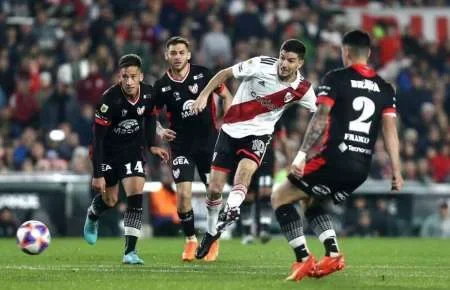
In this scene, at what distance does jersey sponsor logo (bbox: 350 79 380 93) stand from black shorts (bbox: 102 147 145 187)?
3.37 metres

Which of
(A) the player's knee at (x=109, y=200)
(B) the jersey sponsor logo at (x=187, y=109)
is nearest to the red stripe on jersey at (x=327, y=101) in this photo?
(B) the jersey sponsor logo at (x=187, y=109)

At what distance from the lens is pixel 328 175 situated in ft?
38.5

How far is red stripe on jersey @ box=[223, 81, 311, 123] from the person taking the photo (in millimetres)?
14141

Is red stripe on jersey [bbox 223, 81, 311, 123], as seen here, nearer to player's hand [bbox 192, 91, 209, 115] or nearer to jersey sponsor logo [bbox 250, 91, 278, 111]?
jersey sponsor logo [bbox 250, 91, 278, 111]

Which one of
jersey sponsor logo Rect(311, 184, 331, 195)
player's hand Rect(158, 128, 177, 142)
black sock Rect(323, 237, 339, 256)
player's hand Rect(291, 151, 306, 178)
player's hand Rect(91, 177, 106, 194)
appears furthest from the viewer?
player's hand Rect(158, 128, 177, 142)

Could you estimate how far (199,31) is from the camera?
26.4 meters

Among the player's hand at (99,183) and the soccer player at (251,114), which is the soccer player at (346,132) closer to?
the soccer player at (251,114)

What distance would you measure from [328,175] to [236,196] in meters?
2.03

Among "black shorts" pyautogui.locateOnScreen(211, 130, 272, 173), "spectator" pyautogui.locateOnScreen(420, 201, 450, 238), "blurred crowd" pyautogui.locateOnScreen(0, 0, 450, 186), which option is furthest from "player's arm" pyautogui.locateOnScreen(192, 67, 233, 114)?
"spectator" pyautogui.locateOnScreen(420, 201, 450, 238)

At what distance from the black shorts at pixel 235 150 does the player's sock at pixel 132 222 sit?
3.06 ft

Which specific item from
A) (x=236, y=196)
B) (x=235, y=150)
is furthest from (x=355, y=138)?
(x=235, y=150)

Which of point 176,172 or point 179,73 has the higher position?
point 179,73

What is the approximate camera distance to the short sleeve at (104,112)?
1404 cm

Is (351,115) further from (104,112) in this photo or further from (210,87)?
(104,112)
